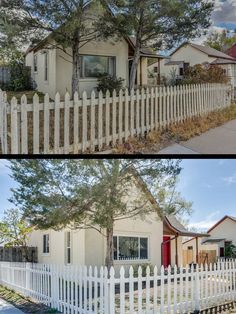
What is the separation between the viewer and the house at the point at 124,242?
79.8 inches

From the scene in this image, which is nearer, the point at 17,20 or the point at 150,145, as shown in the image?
the point at 17,20

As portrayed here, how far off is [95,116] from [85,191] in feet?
1.28

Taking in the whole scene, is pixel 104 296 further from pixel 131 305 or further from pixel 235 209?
pixel 235 209

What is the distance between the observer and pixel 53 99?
1.87m

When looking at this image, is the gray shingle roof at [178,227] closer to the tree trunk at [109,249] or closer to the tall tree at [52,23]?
the tree trunk at [109,249]

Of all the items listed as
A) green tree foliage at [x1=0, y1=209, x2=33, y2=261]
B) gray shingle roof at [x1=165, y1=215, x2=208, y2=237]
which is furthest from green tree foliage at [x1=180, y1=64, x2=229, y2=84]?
green tree foliage at [x1=0, y1=209, x2=33, y2=261]

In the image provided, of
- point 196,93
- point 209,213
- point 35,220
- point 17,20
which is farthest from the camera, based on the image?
point 209,213

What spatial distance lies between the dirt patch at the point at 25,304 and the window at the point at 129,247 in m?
0.38

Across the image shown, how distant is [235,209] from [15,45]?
1.37 meters

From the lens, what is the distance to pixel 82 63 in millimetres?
1803

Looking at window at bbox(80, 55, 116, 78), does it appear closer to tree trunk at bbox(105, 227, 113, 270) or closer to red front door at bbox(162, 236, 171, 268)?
tree trunk at bbox(105, 227, 113, 270)

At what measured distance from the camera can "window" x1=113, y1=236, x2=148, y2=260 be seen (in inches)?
79.8

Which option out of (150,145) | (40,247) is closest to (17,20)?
(150,145)

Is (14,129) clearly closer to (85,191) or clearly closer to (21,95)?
(21,95)
